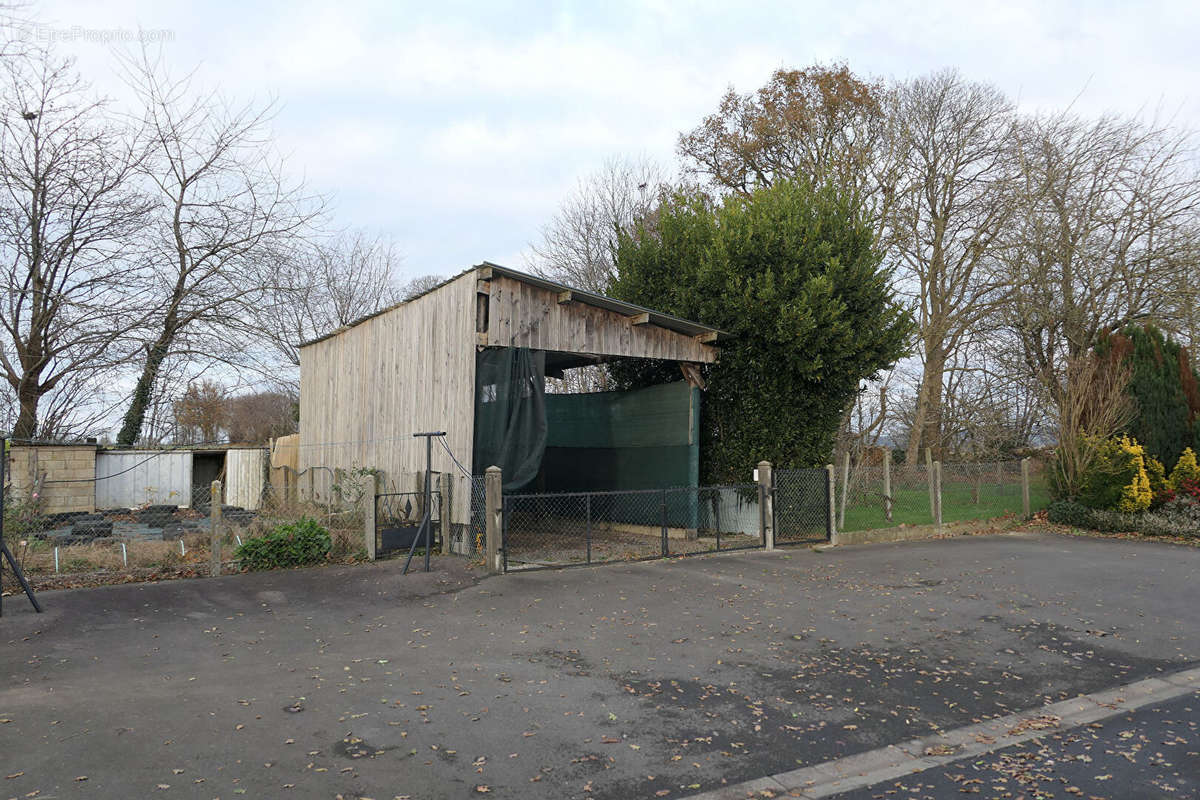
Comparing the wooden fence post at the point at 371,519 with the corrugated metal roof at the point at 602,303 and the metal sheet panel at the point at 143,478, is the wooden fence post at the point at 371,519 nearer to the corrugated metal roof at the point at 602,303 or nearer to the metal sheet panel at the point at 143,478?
the corrugated metal roof at the point at 602,303

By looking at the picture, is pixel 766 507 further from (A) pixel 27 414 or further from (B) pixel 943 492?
(A) pixel 27 414

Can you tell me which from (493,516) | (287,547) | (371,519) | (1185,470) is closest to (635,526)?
(493,516)

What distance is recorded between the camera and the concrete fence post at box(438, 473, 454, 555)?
10711 mm

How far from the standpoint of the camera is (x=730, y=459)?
45.7ft

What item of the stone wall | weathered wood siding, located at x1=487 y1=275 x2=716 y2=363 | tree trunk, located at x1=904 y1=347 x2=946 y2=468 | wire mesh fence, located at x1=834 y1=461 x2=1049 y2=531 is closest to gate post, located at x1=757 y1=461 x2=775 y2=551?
weathered wood siding, located at x1=487 y1=275 x2=716 y2=363

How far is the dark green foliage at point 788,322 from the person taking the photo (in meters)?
12.9

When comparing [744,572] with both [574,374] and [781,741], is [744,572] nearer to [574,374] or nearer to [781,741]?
[781,741]

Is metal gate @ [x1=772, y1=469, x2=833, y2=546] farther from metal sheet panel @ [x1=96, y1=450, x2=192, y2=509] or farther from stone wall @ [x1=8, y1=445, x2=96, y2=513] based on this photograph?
metal sheet panel @ [x1=96, y1=450, x2=192, y2=509]

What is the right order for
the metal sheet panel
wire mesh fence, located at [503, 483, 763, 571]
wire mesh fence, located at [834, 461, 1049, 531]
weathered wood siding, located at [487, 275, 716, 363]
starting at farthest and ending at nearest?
wire mesh fence, located at [834, 461, 1049, 531] → the metal sheet panel → wire mesh fence, located at [503, 483, 763, 571] → weathered wood siding, located at [487, 275, 716, 363]

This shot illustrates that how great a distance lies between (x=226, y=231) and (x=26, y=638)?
11527mm

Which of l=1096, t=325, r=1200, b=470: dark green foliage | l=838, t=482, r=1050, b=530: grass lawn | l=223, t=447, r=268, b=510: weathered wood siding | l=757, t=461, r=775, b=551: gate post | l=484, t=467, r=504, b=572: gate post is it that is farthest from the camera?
l=223, t=447, r=268, b=510: weathered wood siding

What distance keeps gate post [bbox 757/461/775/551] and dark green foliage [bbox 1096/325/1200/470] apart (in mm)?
10314

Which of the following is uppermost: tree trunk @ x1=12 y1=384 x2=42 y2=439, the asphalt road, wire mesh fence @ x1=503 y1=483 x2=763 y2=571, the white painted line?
tree trunk @ x1=12 y1=384 x2=42 y2=439

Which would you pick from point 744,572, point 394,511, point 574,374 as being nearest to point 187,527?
point 394,511
